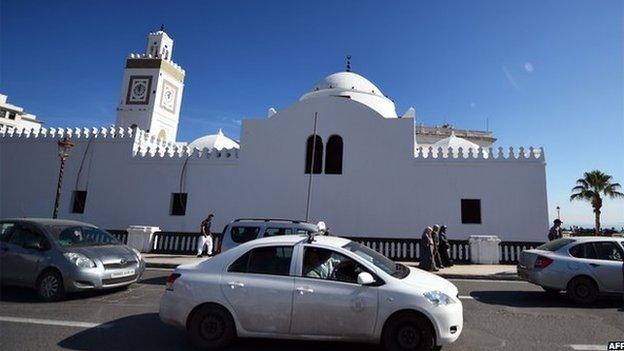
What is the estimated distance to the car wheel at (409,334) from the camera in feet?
14.0

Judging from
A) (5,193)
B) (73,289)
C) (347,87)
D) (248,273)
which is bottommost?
(73,289)

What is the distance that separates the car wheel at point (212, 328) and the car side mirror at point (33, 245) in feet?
15.3

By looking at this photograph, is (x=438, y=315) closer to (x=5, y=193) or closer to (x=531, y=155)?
(x=531, y=155)

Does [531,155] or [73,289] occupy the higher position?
[531,155]

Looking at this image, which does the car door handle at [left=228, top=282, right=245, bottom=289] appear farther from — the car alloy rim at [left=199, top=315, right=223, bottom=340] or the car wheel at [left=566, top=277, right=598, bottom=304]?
the car wheel at [left=566, top=277, right=598, bottom=304]

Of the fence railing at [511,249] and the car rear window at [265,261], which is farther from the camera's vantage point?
the fence railing at [511,249]

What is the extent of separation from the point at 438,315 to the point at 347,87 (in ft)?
63.7

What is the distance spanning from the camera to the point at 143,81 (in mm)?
34906

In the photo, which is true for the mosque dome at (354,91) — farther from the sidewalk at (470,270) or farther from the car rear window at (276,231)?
the car rear window at (276,231)

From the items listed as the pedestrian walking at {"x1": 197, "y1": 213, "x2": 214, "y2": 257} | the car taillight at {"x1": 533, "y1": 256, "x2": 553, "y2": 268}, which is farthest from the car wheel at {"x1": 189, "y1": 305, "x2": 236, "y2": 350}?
the pedestrian walking at {"x1": 197, "y1": 213, "x2": 214, "y2": 257}

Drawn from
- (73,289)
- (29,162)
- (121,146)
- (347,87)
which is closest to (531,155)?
(347,87)

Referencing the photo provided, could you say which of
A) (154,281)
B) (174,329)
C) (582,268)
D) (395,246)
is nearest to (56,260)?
(154,281)

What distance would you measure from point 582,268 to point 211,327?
7.18m

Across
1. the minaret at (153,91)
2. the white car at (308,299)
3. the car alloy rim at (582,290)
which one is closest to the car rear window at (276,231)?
the white car at (308,299)
